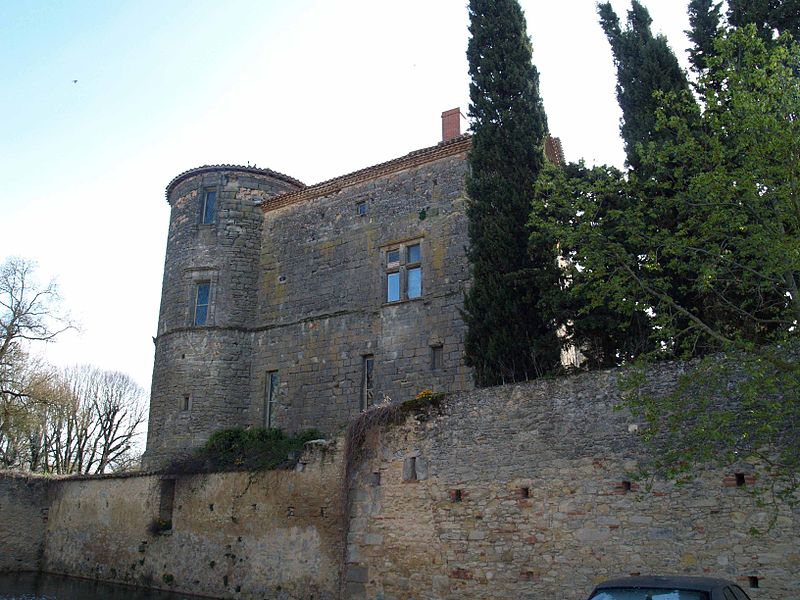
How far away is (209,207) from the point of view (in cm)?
2147

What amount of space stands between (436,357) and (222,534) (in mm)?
6436

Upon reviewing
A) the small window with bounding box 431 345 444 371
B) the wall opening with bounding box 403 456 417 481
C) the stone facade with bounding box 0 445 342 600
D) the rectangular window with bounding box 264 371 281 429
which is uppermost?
the small window with bounding box 431 345 444 371

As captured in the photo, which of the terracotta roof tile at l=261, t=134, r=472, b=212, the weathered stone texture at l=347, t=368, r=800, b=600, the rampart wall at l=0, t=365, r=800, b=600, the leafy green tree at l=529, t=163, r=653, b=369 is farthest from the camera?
the terracotta roof tile at l=261, t=134, r=472, b=212

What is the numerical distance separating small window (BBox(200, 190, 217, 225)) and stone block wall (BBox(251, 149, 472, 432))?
5.93ft

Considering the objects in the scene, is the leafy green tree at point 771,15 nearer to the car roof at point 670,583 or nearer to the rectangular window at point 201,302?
the car roof at point 670,583

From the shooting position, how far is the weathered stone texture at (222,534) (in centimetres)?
1355

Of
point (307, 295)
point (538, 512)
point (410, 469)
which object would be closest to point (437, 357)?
point (307, 295)

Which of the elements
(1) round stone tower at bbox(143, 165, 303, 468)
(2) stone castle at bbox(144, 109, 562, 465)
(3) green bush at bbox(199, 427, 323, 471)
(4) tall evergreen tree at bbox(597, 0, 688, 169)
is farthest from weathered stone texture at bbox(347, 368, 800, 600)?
(1) round stone tower at bbox(143, 165, 303, 468)

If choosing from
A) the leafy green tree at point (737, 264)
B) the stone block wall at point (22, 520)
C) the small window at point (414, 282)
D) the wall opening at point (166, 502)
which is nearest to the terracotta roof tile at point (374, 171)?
the small window at point (414, 282)

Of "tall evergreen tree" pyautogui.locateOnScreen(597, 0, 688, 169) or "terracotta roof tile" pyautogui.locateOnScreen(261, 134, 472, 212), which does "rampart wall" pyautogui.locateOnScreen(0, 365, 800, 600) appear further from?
"terracotta roof tile" pyautogui.locateOnScreen(261, 134, 472, 212)

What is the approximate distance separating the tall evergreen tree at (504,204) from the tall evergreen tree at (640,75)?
1.85 metres

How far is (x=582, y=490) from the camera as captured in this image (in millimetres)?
10297

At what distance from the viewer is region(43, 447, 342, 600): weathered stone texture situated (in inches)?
533

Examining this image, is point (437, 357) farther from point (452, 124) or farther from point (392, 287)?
point (452, 124)
